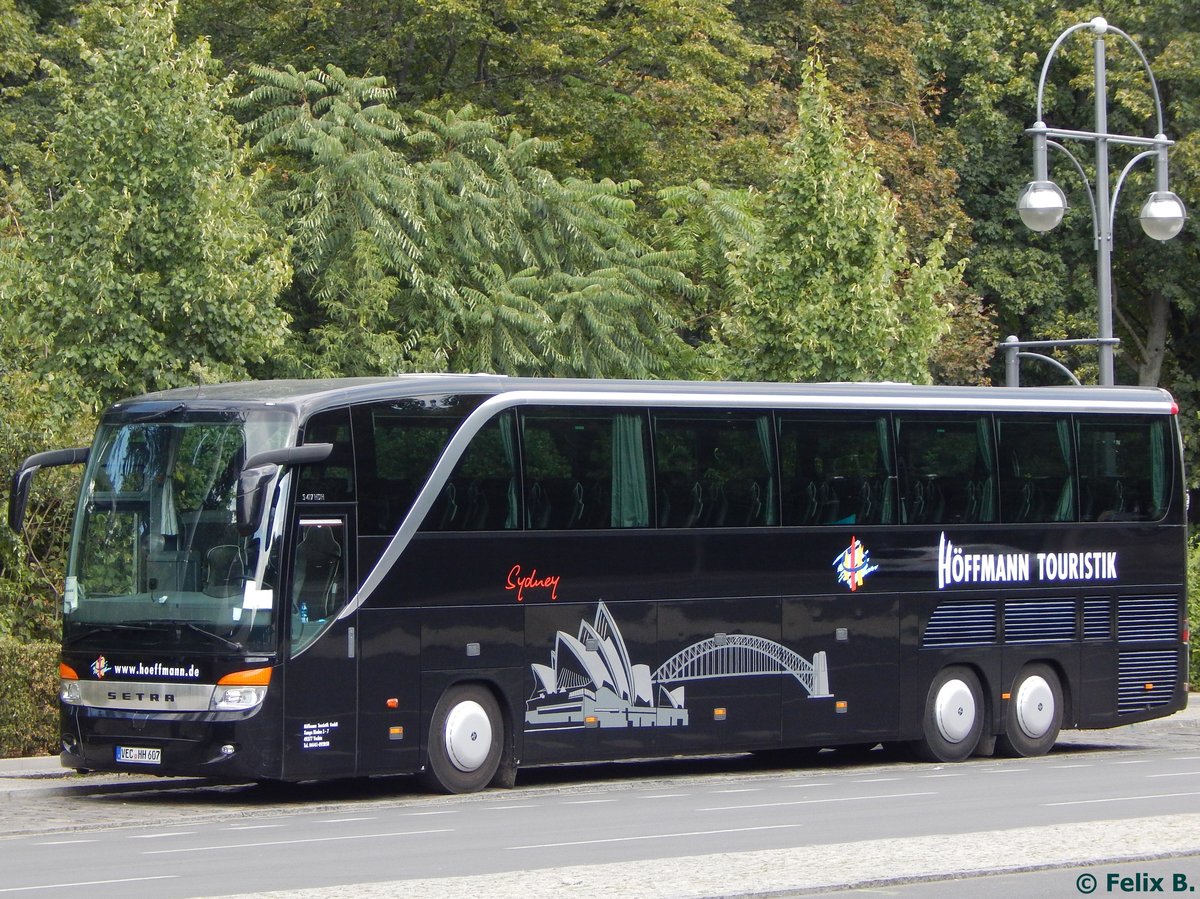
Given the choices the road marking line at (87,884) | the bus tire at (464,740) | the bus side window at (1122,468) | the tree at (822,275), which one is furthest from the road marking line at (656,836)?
the tree at (822,275)

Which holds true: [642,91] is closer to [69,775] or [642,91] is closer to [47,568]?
[47,568]

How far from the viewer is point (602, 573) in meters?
18.5

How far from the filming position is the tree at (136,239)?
25.3 meters

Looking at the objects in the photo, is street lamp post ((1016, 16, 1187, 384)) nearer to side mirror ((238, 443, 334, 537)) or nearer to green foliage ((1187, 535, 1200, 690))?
green foliage ((1187, 535, 1200, 690))

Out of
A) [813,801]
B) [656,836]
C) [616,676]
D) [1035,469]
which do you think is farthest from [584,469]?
[1035,469]

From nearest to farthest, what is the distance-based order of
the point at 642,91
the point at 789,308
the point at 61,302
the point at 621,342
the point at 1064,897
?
the point at 1064,897 → the point at 61,302 → the point at 789,308 → the point at 621,342 → the point at 642,91

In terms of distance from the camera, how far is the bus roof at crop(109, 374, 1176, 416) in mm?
17203

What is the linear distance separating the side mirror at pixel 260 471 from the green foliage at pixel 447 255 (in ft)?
42.8

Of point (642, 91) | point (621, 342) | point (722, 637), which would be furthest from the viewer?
point (642, 91)

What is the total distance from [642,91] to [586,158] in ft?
5.63

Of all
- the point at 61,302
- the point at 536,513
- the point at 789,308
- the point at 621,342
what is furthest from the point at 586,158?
the point at 536,513

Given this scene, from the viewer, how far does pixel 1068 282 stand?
156 feet

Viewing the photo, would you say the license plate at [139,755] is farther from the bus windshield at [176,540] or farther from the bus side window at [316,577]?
the bus side window at [316,577]

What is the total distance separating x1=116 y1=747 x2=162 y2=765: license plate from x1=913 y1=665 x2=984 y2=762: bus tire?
8.39 meters
